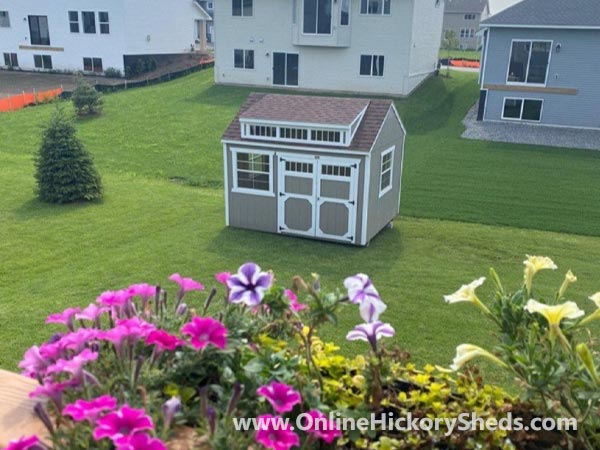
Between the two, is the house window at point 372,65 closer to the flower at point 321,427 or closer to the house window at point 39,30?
the house window at point 39,30

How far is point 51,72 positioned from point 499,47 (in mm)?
27249

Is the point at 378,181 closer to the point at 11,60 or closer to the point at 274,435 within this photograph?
the point at 274,435

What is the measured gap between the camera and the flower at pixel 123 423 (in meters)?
1.63

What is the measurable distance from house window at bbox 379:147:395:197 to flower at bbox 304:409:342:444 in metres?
8.30

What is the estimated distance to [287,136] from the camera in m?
9.78

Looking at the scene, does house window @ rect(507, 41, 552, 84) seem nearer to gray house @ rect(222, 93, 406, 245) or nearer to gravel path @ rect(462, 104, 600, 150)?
gravel path @ rect(462, 104, 600, 150)

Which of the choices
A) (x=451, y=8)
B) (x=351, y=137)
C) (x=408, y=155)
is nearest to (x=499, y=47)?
(x=408, y=155)

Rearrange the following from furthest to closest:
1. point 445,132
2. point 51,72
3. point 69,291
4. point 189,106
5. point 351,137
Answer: point 51,72 < point 189,106 < point 445,132 < point 351,137 < point 69,291

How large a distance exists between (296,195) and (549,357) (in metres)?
8.04

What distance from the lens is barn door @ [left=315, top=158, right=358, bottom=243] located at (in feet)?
31.2

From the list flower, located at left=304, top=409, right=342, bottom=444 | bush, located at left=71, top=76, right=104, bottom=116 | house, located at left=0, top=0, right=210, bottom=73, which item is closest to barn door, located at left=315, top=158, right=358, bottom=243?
flower, located at left=304, top=409, right=342, bottom=444

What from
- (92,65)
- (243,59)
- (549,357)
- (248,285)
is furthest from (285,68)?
(549,357)

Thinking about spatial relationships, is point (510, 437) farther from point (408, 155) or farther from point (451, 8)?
point (451, 8)

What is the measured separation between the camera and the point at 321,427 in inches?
76.4
